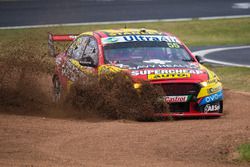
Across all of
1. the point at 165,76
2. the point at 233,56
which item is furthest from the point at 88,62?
the point at 233,56

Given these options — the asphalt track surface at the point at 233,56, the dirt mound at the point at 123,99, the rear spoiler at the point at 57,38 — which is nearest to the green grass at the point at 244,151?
the dirt mound at the point at 123,99

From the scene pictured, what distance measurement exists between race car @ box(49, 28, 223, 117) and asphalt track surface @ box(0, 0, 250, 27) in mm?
14790

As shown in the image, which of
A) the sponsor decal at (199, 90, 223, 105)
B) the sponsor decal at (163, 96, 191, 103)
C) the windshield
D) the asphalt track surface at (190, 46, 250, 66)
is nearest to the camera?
the sponsor decal at (163, 96, 191, 103)

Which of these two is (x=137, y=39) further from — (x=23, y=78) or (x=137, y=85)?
(x=23, y=78)

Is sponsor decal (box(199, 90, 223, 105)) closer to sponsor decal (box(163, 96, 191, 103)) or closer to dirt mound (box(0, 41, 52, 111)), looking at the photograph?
sponsor decal (box(163, 96, 191, 103))

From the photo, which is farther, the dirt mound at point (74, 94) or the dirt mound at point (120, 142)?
the dirt mound at point (74, 94)

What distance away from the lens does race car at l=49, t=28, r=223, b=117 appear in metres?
11.6

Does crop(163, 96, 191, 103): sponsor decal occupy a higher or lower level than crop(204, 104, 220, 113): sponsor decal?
higher

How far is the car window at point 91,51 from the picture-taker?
12673 millimetres

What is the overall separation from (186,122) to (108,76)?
1.46 meters

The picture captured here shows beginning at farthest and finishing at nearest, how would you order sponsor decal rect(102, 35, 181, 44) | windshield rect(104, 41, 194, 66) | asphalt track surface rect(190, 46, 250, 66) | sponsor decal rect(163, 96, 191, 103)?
asphalt track surface rect(190, 46, 250, 66) < sponsor decal rect(102, 35, 181, 44) < windshield rect(104, 41, 194, 66) < sponsor decal rect(163, 96, 191, 103)

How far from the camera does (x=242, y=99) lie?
46.3ft

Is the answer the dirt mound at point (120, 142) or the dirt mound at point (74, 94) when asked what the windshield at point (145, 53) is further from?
the dirt mound at point (120, 142)

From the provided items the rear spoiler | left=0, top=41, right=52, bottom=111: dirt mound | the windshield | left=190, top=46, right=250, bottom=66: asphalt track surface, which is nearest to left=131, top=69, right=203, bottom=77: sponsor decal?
the windshield
